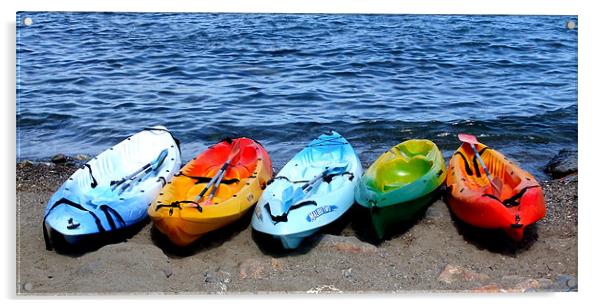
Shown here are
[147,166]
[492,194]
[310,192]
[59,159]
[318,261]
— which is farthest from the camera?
[147,166]

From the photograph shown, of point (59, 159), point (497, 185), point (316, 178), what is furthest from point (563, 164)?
point (59, 159)

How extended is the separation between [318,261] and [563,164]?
2388 mm

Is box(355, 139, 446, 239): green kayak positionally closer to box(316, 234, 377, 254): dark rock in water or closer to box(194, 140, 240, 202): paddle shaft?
box(316, 234, 377, 254): dark rock in water

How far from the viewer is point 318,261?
175 inches

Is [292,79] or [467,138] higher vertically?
[292,79]

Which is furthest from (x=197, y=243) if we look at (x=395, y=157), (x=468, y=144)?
(x=468, y=144)

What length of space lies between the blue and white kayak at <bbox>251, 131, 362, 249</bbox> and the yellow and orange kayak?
0.49 ft

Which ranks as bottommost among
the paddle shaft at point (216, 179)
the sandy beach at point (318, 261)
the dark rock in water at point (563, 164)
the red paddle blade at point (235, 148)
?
the sandy beach at point (318, 261)

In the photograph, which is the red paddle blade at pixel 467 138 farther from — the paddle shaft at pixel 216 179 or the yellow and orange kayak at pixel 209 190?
the paddle shaft at pixel 216 179

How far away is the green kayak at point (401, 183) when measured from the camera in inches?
190

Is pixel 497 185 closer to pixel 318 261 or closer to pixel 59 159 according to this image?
pixel 318 261

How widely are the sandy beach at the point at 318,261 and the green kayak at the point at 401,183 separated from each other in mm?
149

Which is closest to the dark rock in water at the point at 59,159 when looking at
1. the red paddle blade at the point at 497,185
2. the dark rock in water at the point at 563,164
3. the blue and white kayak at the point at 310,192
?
the blue and white kayak at the point at 310,192

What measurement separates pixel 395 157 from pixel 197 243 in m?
1.73
